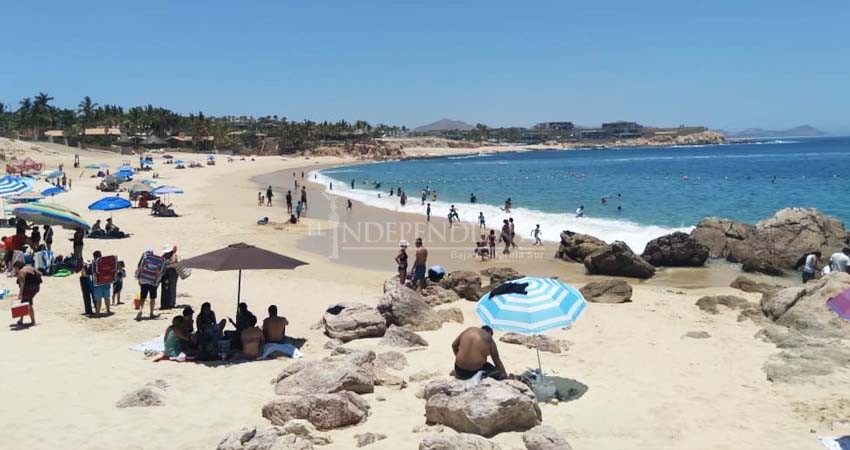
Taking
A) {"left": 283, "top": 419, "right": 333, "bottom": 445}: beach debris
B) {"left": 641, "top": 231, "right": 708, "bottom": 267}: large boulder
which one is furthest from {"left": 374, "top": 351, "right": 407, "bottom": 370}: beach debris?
{"left": 641, "top": 231, "right": 708, "bottom": 267}: large boulder

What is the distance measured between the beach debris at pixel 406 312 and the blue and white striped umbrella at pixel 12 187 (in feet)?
54.6

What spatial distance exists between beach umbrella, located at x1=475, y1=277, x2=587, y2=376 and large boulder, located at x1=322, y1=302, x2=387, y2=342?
3383 mm

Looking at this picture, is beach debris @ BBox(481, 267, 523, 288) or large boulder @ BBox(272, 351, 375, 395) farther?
beach debris @ BBox(481, 267, 523, 288)

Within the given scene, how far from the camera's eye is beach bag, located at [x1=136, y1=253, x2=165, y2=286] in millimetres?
11281

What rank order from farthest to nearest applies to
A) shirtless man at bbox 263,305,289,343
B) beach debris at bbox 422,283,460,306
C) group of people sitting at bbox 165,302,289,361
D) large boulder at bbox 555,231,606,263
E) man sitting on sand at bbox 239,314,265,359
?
large boulder at bbox 555,231,606,263
beach debris at bbox 422,283,460,306
shirtless man at bbox 263,305,289,343
man sitting on sand at bbox 239,314,265,359
group of people sitting at bbox 165,302,289,361

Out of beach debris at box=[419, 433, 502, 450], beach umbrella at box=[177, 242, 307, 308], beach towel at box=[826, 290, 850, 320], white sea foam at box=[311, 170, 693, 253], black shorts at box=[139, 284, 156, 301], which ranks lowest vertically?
white sea foam at box=[311, 170, 693, 253]

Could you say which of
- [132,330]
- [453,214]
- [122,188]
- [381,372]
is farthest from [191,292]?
[122,188]

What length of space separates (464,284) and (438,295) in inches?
39.3

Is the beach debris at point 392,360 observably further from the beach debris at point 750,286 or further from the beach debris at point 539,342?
the beach debris at point 750,286

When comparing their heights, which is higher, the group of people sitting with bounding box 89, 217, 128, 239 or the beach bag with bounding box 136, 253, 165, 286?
the beach bag with bounding box 136, 253, 165, 286

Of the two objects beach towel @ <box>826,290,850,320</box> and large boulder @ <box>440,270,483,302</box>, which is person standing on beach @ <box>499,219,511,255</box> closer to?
large boulder @ <box>440,270,483,302</box>

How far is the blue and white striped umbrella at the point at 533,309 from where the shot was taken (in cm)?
771

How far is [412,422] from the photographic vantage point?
717 centimetres

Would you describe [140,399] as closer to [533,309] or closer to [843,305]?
[533,309]
